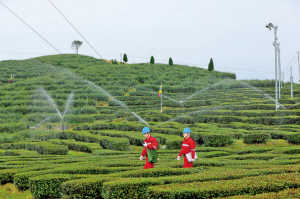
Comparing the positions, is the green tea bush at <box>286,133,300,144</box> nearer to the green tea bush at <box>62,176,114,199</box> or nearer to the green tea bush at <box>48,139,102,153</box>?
the green tea bush at <box>48,139,102,153</box>

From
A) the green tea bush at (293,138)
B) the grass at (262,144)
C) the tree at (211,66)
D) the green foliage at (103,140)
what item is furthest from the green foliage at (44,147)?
the tree at (211,66)

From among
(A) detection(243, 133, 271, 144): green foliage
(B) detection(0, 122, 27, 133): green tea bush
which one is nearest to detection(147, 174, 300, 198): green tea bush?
(A) detection(243, 133, 271, 144): green foliage

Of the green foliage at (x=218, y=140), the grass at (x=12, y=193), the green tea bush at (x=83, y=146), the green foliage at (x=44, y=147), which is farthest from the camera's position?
the green foliage at (x=218, y=140)

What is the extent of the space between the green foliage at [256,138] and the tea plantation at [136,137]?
0.19ft

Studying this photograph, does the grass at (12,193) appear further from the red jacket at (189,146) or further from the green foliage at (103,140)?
the green foliage at (103,140)

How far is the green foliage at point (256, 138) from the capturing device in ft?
56.0

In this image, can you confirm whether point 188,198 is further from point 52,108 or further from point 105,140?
point 52,108

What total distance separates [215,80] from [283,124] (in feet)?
110

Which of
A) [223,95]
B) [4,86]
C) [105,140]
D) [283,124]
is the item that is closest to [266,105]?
[283,124]

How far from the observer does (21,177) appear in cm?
959

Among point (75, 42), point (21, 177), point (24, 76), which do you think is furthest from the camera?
point (75, 42)

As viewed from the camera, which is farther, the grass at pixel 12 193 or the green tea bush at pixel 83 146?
the green tea bush at pixel 83 146

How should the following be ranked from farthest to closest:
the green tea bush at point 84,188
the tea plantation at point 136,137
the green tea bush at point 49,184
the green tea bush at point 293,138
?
the green tea bush at point 293,138
the green tea bush at point 49,184
the green tea bush at point 84,188
the tea plantation at point 136,137

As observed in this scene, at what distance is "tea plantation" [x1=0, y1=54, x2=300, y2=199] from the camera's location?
22.2ft
